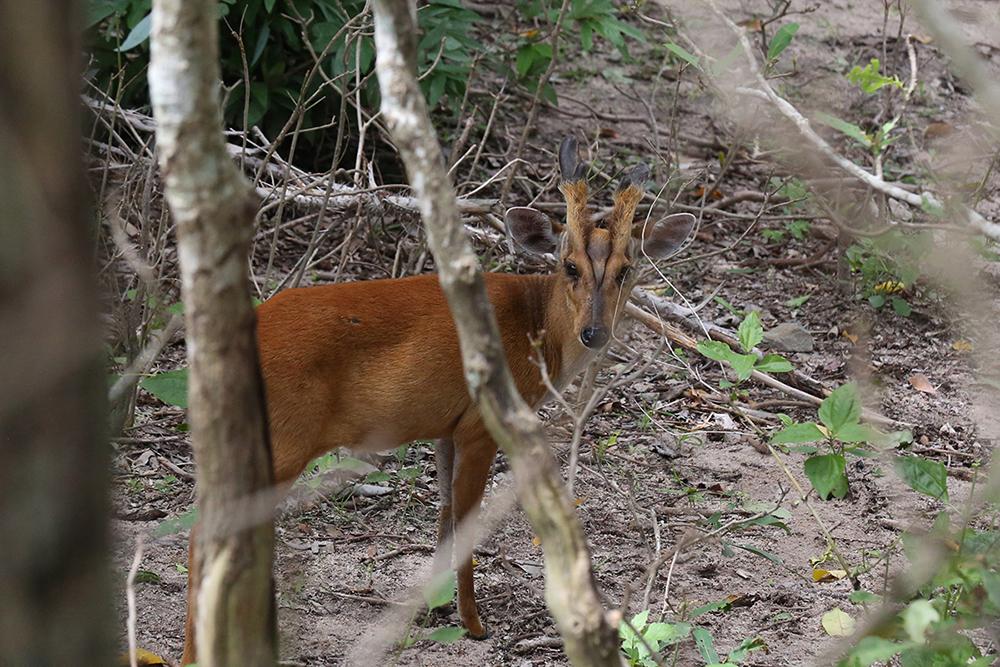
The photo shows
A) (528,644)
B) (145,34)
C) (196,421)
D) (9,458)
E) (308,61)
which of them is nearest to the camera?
(9,458)

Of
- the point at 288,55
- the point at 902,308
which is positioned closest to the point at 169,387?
the point at 288,55

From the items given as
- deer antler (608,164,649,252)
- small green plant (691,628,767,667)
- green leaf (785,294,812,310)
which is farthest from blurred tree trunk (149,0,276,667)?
green leaf (785,294,812,310)

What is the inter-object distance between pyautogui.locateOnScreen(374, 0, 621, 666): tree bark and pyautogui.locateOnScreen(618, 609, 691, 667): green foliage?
1.43m

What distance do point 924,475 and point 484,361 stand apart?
2.01 metres

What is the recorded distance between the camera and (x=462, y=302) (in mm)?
2070

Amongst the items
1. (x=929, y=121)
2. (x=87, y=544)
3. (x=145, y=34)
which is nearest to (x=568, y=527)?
(x=87, y=544)

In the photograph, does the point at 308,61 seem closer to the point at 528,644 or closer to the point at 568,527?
the point at 528,644

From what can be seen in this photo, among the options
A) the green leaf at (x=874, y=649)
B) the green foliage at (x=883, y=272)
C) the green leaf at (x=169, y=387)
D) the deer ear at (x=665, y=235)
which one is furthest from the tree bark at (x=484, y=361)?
the green foliage at (x=883, y=272)

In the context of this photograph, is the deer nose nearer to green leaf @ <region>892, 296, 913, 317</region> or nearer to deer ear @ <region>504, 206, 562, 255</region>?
deer ear @ <region>504, 206, 562, 255</region>

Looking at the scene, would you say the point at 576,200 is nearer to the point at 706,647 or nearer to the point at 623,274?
the point at 623,274

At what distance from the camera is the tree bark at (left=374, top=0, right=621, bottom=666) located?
2.05 m

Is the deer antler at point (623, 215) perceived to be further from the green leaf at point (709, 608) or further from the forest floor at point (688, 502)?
the green leaf at point (709, 608)

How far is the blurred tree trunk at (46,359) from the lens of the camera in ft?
5.34

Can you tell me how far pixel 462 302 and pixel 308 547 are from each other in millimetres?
3344
